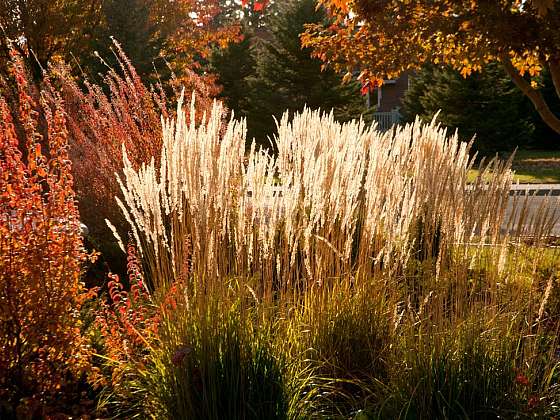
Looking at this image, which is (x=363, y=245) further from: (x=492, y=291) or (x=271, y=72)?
(x=271, y=72)

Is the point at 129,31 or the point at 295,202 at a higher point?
the point at 129,31

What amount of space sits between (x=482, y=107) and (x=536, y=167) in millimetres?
3695

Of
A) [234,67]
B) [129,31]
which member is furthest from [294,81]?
[129,31]

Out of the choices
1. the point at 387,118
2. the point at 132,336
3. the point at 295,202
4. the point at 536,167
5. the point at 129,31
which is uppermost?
the point at 129,31

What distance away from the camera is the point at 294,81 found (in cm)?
2356

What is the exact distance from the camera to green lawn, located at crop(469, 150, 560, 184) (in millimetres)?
18122

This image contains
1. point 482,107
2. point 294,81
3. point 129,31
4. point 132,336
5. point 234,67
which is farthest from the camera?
point 234,67

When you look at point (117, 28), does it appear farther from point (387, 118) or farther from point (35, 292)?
point (35, 292)

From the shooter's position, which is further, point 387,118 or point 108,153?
point 387,118

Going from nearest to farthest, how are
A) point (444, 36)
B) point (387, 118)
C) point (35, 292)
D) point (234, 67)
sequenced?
point (35, 292) < point (444, 36) < point (234, 67) < point (387, 118)

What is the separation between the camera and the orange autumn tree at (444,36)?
256 inches

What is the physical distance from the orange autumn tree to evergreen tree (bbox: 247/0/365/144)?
1428cm

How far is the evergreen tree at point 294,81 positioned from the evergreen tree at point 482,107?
2.87 m

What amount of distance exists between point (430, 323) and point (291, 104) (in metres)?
20.1
